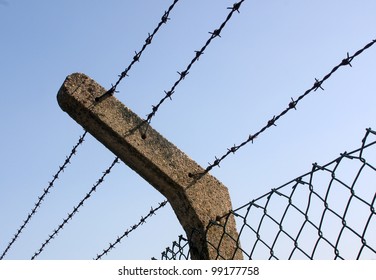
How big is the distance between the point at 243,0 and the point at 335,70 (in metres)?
0.55

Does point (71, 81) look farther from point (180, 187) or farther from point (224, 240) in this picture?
point (224, 240)

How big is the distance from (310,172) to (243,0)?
2.80ft

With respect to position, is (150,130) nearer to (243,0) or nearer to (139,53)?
(139,53)

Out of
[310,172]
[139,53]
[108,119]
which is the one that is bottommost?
[310,172]

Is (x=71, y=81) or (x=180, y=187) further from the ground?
(x=71, y=81)

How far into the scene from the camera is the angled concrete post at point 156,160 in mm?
2447

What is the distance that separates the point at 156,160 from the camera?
97.5 inches

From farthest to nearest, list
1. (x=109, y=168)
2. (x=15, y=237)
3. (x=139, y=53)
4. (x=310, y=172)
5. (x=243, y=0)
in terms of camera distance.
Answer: (x=15, y=237)
(x=109, y=168)
(x=139, y=53)
(x=243, y=0)
(x=310, y=172)

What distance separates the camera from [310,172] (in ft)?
6.10

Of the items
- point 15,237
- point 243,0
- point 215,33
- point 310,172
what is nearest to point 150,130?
point 215,33

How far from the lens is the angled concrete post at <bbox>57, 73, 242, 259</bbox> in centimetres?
245

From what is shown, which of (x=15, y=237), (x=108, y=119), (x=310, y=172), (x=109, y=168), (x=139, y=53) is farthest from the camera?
(x=15, y=237)

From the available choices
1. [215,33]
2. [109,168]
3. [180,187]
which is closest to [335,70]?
[215,33]

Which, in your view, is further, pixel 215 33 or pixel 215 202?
pixel 215 202
